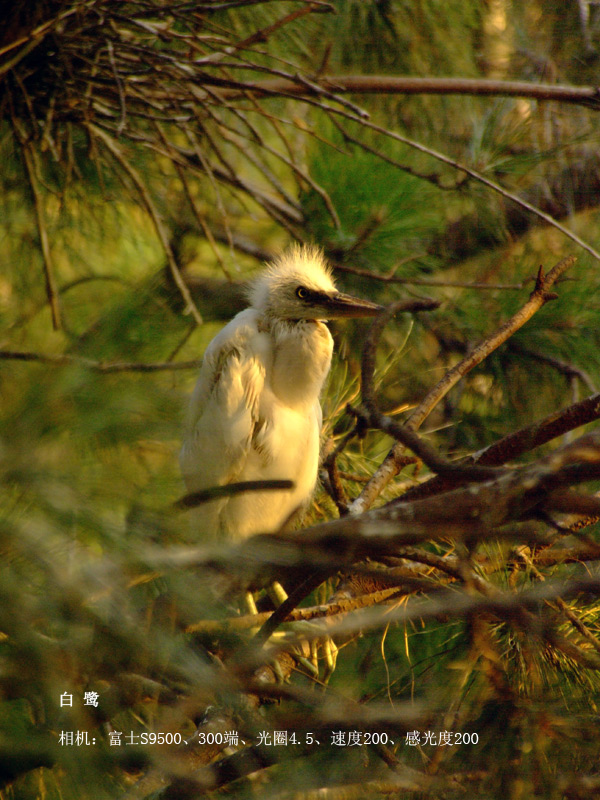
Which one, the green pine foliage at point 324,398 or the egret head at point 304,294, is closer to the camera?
the green pine foliage at point 324,398

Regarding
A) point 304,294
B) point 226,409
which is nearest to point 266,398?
point 226,409

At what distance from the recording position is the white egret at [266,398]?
54.7 inches

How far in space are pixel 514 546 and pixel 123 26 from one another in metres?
1.12

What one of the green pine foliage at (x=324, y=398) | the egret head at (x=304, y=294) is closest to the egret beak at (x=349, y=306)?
the egret head at (x=304, y=294)

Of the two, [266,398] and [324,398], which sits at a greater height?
[324,398]

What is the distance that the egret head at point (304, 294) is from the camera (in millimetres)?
1421

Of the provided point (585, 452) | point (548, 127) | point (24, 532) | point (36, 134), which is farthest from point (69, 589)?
point (548, 127)

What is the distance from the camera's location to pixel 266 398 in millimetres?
1431

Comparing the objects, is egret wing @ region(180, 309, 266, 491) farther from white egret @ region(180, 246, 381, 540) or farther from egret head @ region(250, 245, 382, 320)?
egret head @ region(250, 245, 382, 320)

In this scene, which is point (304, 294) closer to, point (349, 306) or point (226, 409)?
point (349, 306)

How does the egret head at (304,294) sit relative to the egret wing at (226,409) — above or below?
above

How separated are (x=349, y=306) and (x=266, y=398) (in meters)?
0.24

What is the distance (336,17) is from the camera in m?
1.73

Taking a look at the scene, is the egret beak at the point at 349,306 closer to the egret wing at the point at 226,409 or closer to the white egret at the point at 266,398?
the white egret at the point at 266,398
